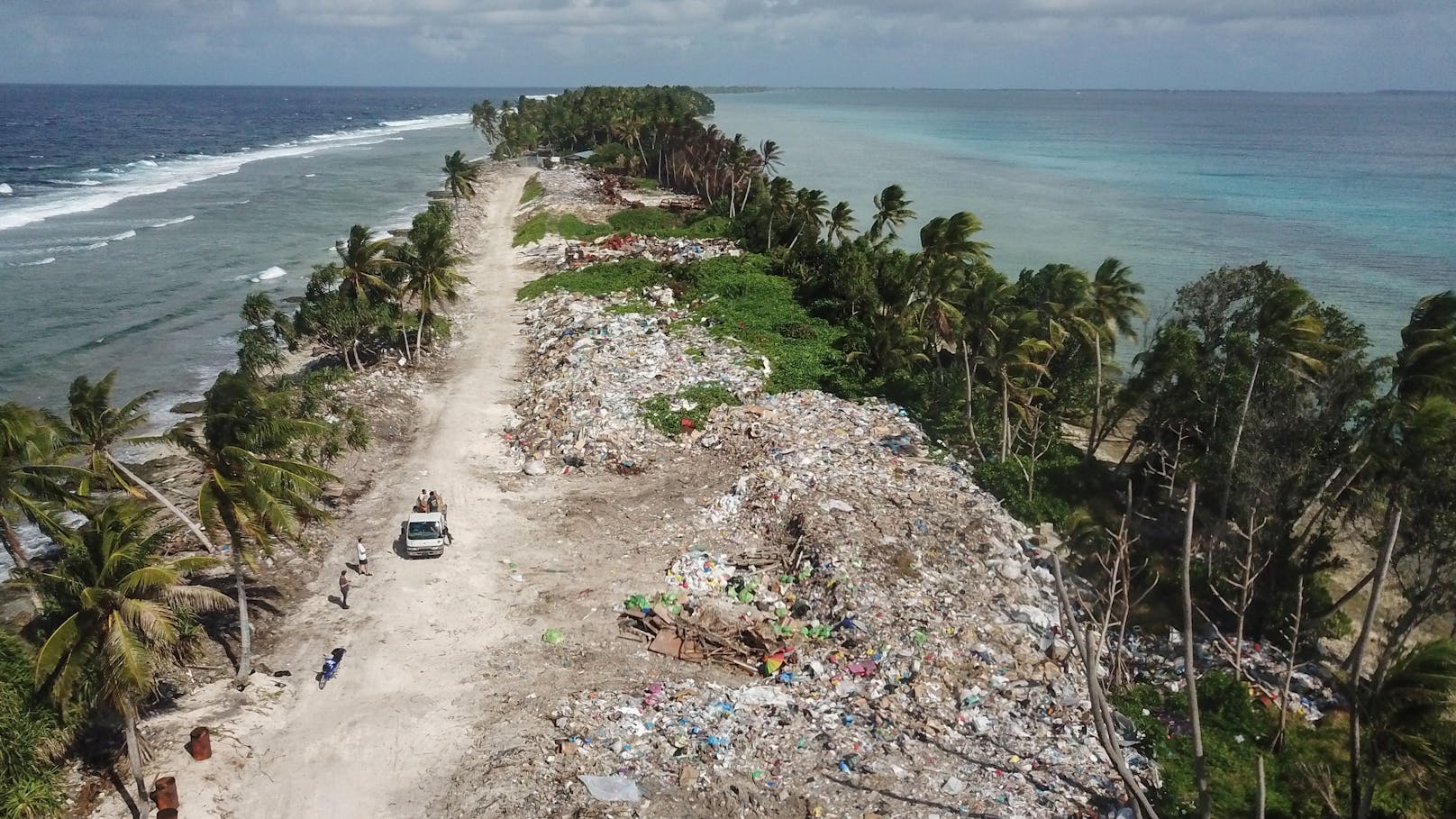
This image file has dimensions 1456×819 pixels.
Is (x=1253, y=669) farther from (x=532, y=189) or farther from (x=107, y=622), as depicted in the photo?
(x=532, y=189)

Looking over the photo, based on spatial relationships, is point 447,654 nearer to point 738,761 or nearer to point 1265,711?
point 738,761

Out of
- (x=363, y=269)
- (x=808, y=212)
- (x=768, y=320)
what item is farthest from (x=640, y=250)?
(x=363, y=269)

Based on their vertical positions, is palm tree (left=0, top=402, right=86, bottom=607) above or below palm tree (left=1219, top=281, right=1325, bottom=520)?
below

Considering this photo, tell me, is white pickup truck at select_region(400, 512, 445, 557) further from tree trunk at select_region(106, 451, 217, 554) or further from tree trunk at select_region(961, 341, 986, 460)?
tree trunk at select_region(961, 341, 986, 460)

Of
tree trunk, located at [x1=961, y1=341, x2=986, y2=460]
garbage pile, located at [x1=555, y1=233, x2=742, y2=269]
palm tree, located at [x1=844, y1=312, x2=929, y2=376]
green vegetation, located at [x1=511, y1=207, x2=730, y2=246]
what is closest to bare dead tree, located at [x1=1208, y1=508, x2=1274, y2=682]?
tree trunk, located at [x1=961, y1=341, x2=986, y2=460]

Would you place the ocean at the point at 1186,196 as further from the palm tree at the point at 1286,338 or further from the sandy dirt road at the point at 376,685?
the sandy dirt road at the point at 376,685

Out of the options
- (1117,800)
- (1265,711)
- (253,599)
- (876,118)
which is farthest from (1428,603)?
(876,118)

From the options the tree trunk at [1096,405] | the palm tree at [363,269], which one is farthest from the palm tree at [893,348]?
the palm tree at [363,269]
